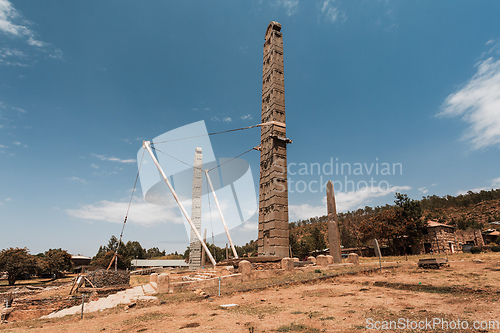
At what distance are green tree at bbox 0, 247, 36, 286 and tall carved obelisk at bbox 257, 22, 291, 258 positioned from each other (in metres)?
43.5

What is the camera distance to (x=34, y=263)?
42469 mm

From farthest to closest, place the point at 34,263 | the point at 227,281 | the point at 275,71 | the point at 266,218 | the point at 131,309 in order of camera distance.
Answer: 1. the point at 34,263
2. the point at 275,71
3. the point at 266,218
4. the point at 227,281
5. the point at 131,309

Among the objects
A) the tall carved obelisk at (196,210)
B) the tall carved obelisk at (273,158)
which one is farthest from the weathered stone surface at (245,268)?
the tall carved obelisk at (196,210)

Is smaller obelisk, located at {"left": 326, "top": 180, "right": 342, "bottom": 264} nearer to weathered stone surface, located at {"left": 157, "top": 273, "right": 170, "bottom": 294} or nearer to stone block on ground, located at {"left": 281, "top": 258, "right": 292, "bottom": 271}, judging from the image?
stone block on ground, located at {"left": 281, "top": 258, "right": 292, "bottom": 271}

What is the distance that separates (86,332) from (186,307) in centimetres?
344

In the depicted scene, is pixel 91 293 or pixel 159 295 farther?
pixel 91 293

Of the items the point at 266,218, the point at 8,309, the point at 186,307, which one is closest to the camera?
the point at 186,307

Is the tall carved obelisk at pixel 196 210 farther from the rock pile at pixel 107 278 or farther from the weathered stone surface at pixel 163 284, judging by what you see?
the weathered stone surface at pixel 163 284

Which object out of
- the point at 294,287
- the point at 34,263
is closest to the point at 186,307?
the point at 294,287

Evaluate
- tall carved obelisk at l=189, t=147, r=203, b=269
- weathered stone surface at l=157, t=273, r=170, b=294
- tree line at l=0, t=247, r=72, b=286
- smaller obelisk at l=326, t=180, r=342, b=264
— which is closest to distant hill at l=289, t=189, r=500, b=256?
tall carved obelisk at l=189, t=147, r=203, b=269

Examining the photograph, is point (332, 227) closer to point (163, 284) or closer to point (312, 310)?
point (163, 284)

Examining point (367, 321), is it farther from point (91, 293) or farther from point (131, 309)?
point (91, 293)

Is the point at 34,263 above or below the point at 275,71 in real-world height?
below

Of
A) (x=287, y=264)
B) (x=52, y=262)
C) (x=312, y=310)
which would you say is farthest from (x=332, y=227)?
(x=52, y=262)
